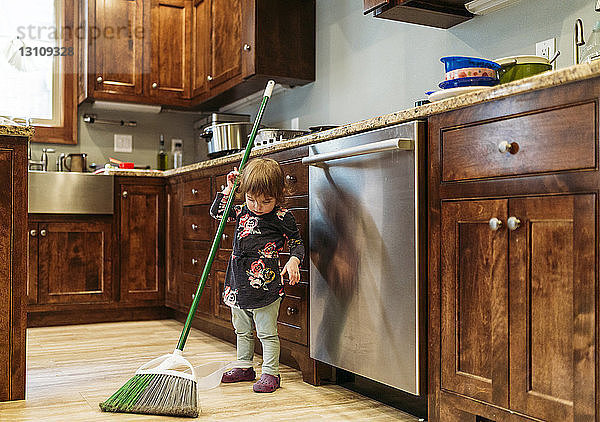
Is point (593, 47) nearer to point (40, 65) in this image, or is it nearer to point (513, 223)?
point (513, 223)

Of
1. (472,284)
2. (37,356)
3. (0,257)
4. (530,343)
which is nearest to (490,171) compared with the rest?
(472,284)

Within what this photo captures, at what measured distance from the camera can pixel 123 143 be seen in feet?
14.8

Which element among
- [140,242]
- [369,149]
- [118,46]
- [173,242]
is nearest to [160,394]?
[369,149]

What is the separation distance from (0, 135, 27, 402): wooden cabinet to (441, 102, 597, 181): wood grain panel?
1317mm

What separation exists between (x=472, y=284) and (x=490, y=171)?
28 cm

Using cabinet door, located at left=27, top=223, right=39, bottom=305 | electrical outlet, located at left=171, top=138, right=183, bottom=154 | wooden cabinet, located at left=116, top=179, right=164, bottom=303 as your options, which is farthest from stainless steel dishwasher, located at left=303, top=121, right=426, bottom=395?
electrical outlet, located at left=171, top=138, right=183, bottom=154

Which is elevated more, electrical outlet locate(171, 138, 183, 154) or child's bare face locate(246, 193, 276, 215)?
electrical outlet locate(171, 138, 183, 154)

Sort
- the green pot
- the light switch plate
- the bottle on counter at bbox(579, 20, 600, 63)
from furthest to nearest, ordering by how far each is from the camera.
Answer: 1. the light switch plate
2. the green pot
3. the bottle on counter at bbox(579, 20, 600, 63)

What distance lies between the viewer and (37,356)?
9.20 feet

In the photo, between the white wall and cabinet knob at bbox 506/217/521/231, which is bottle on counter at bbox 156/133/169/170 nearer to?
the white wall

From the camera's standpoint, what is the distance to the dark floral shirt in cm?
225

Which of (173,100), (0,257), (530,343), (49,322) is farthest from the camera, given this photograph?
(173,100)

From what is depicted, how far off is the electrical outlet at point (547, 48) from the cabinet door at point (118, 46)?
2.80 metres

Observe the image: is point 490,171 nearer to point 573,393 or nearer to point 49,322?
point 573,393
